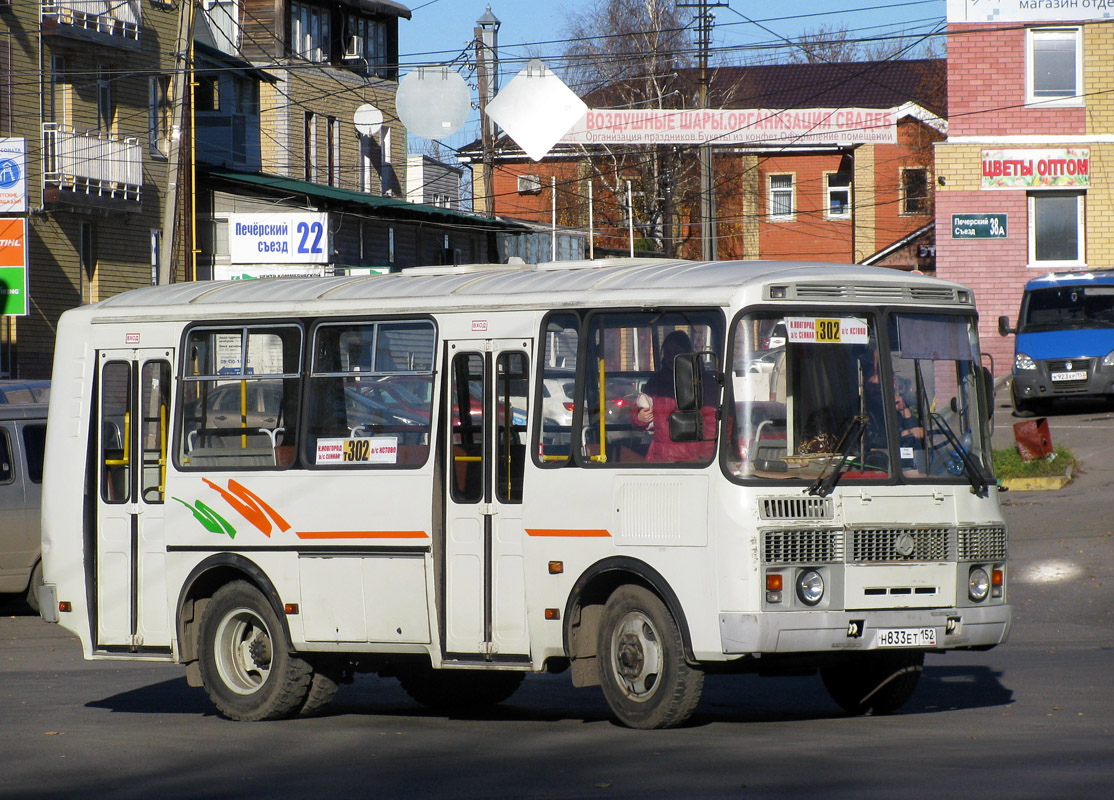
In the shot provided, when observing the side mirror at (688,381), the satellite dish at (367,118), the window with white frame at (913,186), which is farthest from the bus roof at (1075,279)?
the window with white frame at (913,186)

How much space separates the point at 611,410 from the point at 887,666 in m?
2.37

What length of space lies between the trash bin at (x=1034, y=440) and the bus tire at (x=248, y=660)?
14.9m

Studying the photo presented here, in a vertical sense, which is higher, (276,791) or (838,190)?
(838,190)

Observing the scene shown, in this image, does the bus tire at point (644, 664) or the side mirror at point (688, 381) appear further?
the bus tire at point (644, 664)

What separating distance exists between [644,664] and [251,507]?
9.70 ft

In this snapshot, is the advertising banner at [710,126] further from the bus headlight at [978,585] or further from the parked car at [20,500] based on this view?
the bus headlight at [978,585]

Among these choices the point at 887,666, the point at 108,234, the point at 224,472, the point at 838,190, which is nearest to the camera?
the point at 887,666

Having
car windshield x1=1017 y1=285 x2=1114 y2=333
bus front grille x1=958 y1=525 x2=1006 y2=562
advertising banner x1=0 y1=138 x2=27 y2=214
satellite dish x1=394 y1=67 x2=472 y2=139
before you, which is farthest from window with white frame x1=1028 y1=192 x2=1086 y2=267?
bus front grille x1=958 y1=525 x2=1006 y2=562

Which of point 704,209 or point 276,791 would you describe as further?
point 704,209

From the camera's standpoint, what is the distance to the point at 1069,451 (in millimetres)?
24688

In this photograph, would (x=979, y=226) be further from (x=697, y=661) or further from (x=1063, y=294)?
(x=697, y=661)

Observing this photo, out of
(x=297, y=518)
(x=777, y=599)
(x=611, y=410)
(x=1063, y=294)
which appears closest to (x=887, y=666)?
(x=777, y=599)

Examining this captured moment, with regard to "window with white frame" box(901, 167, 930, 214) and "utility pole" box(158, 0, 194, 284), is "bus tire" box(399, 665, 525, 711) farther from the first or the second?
"window with white frame" box(901, 167, 930, 214)

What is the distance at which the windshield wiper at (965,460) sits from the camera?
9969 millimetres
